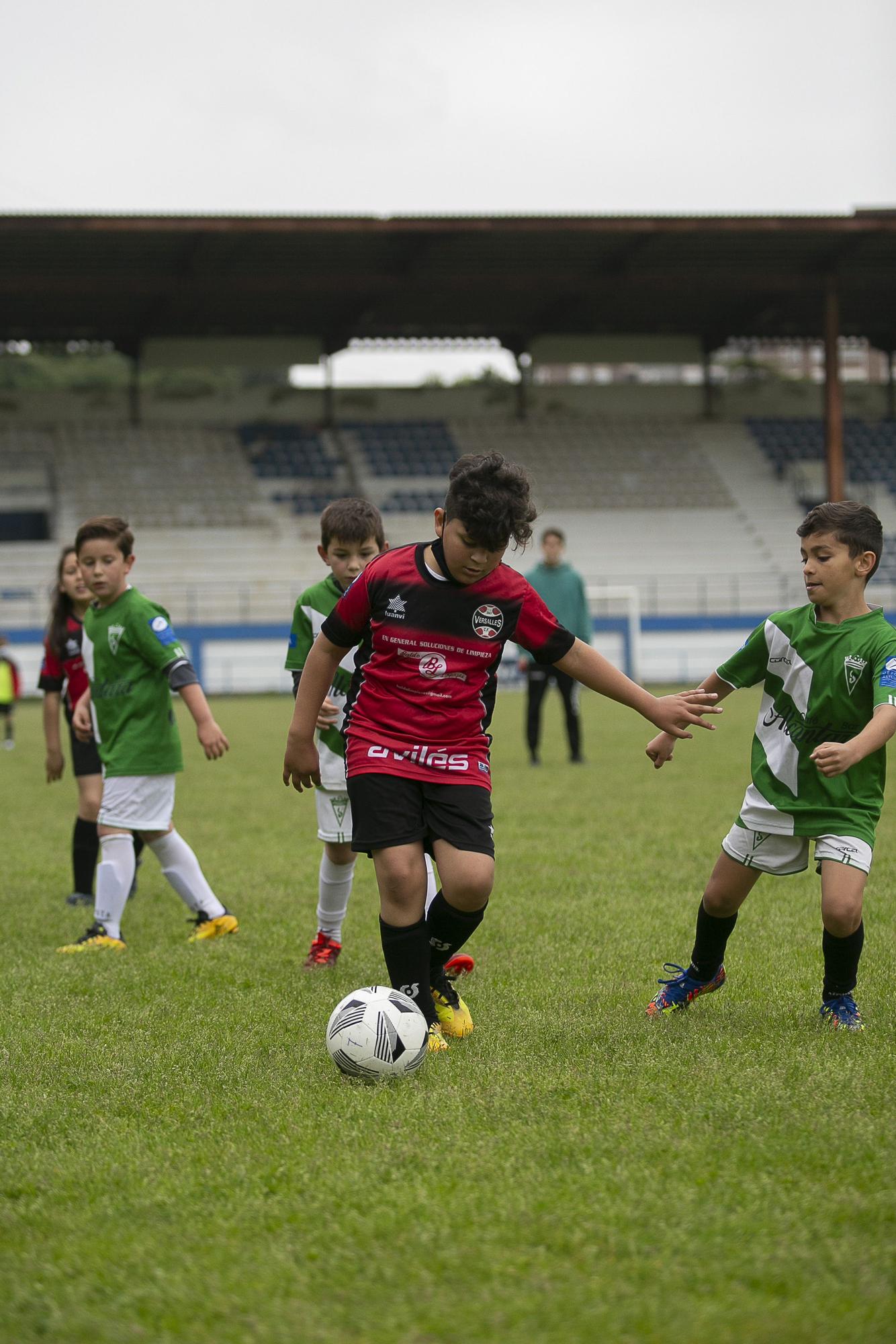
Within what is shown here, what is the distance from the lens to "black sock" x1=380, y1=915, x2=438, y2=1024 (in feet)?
12.2

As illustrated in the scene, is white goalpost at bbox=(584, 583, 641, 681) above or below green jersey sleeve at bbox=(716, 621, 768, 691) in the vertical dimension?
below

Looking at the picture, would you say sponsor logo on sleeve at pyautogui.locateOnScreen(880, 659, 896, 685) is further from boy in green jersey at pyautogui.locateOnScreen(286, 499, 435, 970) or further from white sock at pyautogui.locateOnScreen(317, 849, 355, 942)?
white sock at pyautogui.locateOnScreen(317, 849, 355, 942)

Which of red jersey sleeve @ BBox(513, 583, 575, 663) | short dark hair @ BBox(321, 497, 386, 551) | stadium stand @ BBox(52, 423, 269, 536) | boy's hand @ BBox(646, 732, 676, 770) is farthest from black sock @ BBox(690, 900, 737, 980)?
stadium stand @ BBox(52, 423, 269, 536)

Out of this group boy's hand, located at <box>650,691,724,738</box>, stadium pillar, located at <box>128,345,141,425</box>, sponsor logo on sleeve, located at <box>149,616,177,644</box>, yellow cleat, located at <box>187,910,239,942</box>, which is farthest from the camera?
stadium pillar, located at <box>128,345,141,425</box>

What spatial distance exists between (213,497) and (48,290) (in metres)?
6.41

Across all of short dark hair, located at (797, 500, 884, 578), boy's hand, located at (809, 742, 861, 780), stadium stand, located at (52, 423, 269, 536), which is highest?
stadium stand, located at (52, 423, 269, 536)

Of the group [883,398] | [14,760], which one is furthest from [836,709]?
[883,398]

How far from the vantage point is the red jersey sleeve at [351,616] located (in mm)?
3719

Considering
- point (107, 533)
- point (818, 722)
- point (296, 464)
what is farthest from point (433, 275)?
point (818, 722)

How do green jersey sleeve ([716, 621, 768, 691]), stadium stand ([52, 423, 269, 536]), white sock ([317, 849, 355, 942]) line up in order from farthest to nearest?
stadium stand ([52, 423, 269, 536]), white sock ([317, 849, 355, 942]), green jersey sleeve ([716, 621, 768, 691])

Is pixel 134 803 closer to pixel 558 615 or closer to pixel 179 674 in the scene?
pixel 179 674

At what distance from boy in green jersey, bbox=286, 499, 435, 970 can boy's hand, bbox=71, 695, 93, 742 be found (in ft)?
4.42

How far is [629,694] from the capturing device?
12.6ft

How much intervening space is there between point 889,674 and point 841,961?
845 millimetres
